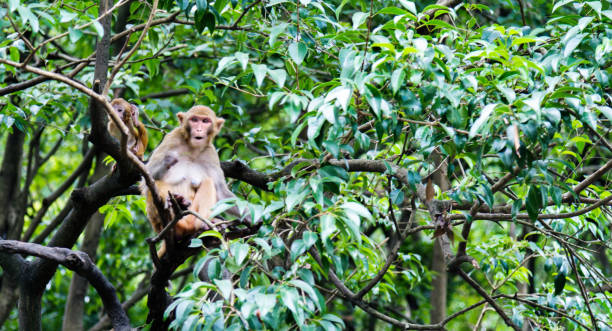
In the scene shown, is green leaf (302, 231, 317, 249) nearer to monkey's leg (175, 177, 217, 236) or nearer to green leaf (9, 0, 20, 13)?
green leaf (9, 0, 20, 13)

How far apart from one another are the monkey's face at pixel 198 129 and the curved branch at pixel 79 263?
167 centimetres

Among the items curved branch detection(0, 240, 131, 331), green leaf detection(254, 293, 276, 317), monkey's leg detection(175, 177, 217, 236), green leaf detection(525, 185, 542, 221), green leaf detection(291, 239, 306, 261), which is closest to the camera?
green leaf detection(254, 293, 276, 317)

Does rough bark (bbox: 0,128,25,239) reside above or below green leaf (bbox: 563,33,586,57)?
below

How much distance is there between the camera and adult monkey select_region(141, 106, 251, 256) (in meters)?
5.87

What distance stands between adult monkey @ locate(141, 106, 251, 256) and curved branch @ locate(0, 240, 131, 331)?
791 mm

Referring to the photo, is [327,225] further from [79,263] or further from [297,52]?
[79,263]

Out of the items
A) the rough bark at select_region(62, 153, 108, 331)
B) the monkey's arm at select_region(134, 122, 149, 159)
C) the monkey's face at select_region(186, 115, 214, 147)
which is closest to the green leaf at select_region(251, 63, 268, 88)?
the monkey's face at select_region(186, 115, 214, 147)

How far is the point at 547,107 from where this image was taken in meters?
3.25

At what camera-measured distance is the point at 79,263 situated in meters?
4.70

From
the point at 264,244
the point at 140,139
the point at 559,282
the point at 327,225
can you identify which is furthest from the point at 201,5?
the point at 140,139

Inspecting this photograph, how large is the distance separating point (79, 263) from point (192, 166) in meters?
1.67

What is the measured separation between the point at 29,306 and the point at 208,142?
217 cm

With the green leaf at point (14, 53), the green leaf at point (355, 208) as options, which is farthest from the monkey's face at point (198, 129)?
the green leaf at point (355, 208)

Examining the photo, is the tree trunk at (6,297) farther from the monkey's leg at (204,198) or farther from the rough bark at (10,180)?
the monkey's leg at (204,198)
